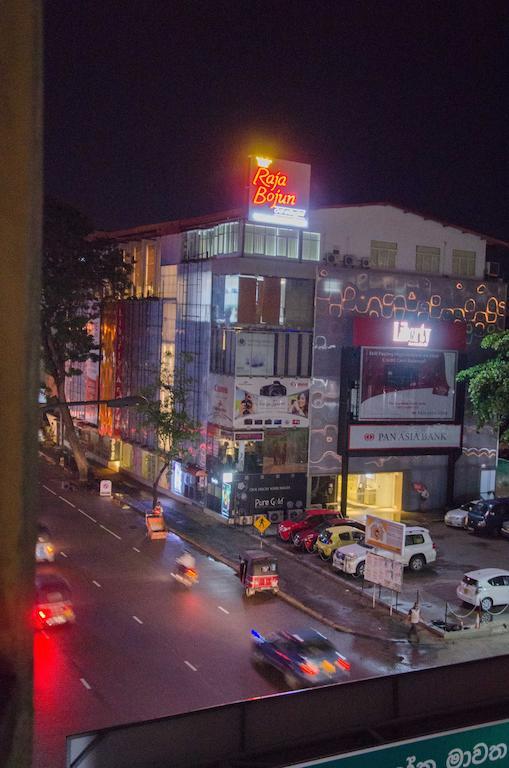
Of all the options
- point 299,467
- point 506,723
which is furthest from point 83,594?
point 506,723

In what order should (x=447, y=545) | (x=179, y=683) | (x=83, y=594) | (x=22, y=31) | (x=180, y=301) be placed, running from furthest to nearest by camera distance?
(x=180, y=301) < (x=447, y=545) < (x=83, y=594) < (x=179, y=683) < (x=22, y=31)

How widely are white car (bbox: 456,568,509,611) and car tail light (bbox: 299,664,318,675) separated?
9292 mm

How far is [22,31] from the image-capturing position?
274 cm

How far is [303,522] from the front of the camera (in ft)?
115

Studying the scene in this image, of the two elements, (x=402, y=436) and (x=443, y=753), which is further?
(x=402, y=436)

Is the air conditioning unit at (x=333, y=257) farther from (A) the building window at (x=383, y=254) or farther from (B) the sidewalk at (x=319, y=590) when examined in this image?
(B) the sidewalk at (x=319, y=590)

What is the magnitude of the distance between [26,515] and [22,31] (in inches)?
70.2

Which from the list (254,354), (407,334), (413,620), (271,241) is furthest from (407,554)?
(271,241)

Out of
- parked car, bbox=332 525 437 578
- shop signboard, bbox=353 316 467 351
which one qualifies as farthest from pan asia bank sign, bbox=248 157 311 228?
parked car, bbox=332 525 437 578

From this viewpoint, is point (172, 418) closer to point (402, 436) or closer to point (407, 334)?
point (402, 436)

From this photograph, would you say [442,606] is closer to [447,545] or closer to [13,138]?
[447,545]

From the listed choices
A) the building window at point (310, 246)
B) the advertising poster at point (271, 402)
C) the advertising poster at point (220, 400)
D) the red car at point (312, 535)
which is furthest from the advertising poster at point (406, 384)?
the red car at point (312, 535)

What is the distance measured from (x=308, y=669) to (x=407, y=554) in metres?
12.8

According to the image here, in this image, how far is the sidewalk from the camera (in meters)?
24.8
